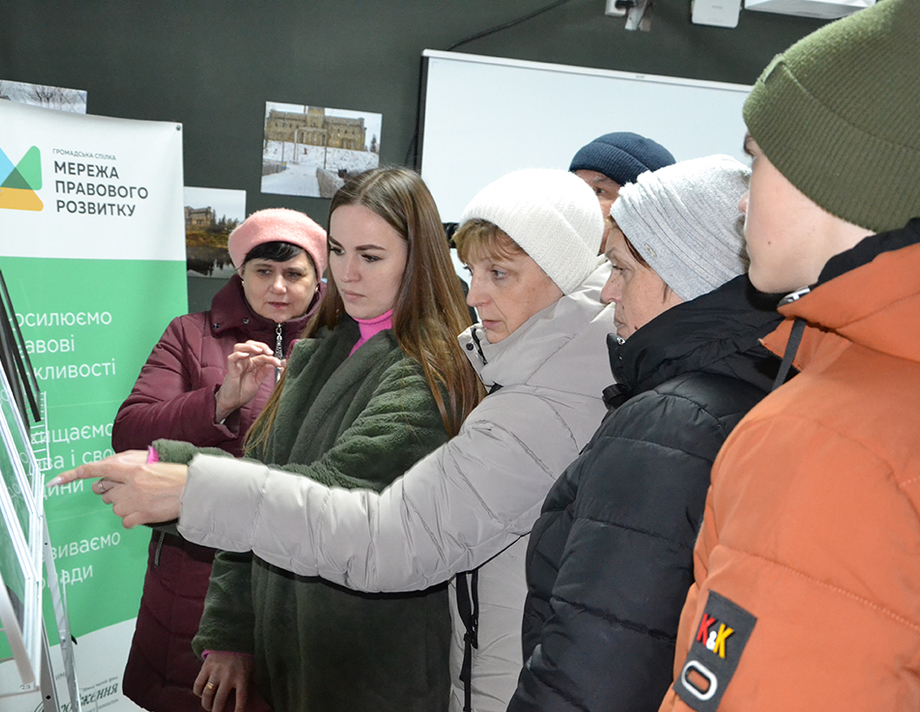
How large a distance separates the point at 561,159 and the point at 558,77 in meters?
0.37

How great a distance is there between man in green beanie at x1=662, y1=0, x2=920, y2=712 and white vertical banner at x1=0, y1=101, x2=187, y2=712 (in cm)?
243

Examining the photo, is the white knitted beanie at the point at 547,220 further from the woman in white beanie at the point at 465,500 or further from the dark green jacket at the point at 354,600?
the dark green jacket at the point at 354,600

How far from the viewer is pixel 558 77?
378 cm

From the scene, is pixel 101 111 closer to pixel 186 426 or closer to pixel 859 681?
pixel 186 426

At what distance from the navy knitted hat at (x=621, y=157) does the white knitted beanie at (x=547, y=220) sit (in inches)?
39.9

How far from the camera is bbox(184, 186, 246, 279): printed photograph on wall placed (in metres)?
3.61

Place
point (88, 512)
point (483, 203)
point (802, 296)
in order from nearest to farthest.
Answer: point (802, 296)
point (483, 203)
point (88, 512)

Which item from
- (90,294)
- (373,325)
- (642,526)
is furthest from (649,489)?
(90,294)

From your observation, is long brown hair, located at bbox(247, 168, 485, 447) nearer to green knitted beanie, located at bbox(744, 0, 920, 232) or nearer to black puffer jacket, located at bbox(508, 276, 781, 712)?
black puffer jacket, located at bbox(508, 276, 781, 712)

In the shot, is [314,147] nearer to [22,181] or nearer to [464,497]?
[22,181]

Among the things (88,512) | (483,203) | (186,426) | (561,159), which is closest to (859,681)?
(483,203)

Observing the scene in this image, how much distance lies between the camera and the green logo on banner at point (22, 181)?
2.51 meters

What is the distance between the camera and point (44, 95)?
11.0 ft

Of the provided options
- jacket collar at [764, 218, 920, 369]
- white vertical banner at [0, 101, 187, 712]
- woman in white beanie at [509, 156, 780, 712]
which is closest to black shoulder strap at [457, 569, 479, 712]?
woman in white beanie at [509, 156, 780, 712]
